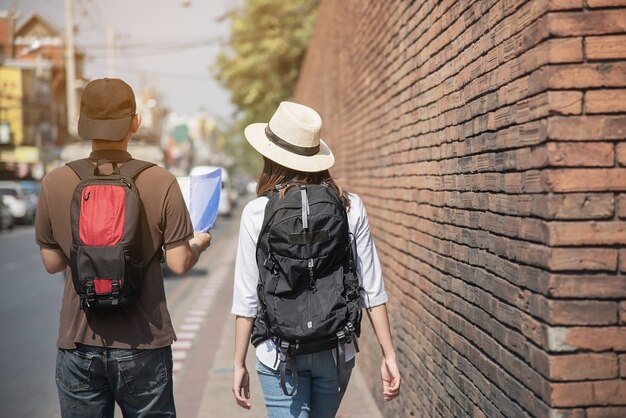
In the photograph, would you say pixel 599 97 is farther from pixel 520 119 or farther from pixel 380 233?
pixel 380 233

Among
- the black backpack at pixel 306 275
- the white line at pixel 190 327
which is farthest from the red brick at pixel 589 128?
the white line at pixel 190 327

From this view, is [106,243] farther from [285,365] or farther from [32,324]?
[32,324]

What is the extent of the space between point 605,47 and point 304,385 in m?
1.64

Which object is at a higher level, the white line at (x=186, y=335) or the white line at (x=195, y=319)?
the white line at (x=186, y=335)

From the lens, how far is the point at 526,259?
9.44 ft

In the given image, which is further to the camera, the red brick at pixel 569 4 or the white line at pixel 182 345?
the white line at pixel 182 345

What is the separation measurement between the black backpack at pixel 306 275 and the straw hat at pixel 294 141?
0.17 meters

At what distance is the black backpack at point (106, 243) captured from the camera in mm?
3205

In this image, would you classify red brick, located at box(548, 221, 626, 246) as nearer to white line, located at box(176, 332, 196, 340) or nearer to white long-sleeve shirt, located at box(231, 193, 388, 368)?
white long-sleeve shirt, located at box(231, 193, 388, 368)

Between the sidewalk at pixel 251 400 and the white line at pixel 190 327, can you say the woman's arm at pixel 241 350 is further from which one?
the white line at pixel 190 327

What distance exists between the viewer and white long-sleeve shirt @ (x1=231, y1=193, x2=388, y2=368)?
332 centimetres

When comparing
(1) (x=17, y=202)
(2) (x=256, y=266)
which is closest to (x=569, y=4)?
(2) (x=256, y=266)

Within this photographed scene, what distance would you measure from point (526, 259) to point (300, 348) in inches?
35.4

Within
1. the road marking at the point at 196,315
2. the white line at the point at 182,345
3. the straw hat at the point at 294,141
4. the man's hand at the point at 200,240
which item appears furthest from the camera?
the white line at the point at 182,345
